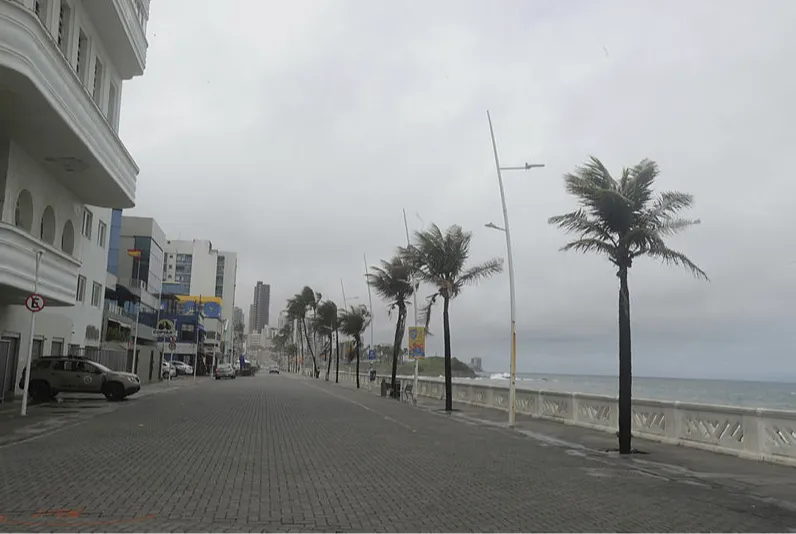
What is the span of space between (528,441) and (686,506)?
823cm

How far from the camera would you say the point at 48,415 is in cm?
2050

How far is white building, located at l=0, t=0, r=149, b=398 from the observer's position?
16703 millimetres

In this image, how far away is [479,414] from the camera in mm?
26719

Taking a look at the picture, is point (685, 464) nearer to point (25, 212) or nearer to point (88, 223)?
point (25, 212)

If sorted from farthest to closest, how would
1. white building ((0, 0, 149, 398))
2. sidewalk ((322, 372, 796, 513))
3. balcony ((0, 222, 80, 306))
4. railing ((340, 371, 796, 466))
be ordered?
balcony ((0, 222, 80, 306)), white building ((0, 0, 149, 398)), railing ((340, 371, 796, 466)), sidewalk ((322, 372, 796, 513))

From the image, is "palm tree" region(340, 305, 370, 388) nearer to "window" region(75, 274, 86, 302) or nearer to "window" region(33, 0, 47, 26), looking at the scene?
"window" region(75, 274, 86, 302)

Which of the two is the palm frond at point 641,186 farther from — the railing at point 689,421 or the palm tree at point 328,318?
the palm tree at point 328,318

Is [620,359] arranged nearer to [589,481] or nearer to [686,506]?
[589,481]

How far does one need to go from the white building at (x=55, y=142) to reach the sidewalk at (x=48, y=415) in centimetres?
188

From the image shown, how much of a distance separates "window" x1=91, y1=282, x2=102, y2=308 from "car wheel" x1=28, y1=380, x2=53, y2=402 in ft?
46.1

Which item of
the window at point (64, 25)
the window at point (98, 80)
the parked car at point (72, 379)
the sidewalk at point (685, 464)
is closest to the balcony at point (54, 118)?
the window at point (64, 25)

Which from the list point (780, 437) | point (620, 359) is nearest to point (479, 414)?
point (620, 359)

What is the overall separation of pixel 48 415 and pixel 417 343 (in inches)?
646

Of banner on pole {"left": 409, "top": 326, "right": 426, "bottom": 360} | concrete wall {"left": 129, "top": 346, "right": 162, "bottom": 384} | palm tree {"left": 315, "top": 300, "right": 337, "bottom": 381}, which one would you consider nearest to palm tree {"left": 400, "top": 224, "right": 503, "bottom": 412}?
banner on pole {"left": 409, "top": 326, "right": 426, "bottom": 360}
